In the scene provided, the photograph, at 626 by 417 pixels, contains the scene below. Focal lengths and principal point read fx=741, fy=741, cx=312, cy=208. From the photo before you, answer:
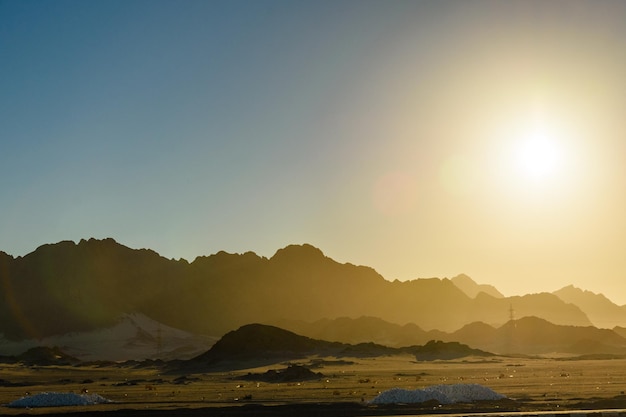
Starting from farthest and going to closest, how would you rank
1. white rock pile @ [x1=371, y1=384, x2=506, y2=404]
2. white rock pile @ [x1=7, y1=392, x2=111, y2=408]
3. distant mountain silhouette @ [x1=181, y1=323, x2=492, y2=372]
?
distant mountain silhouette @ [x1=181, y1=323, x2=492, y2=372] < white rock pile @ [x1=7, y1=392, x2=111, y2=408] < white rock pile @ [x1=371, y1=384, x2=506, y2=404]

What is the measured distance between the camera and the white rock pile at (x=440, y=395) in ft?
200

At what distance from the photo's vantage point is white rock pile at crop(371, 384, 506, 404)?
6088 centimetres

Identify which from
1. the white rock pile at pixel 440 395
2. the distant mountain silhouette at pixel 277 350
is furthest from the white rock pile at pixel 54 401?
A: the distant mountain silhouette at pixel 277 350

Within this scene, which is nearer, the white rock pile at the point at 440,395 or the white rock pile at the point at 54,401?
the white rock pile at the point at 440,395

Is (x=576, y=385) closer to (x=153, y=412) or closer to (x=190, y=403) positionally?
(x=190, y=403)

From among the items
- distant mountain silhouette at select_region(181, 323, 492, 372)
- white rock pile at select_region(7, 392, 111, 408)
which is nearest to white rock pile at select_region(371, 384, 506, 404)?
white rock pile at select_region(7, 392, 111, 408)

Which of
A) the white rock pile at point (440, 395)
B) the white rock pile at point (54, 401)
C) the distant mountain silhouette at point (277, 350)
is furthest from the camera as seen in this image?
the distant mountain silhouette at point (277, 350)

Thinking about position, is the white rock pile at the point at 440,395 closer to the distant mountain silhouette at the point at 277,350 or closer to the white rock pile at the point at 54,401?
the white rock pile at the point at 54,401

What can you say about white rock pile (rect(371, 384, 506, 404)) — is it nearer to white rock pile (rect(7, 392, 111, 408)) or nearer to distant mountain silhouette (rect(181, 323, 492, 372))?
white rock pile (rect(7, 392, 111, 408))

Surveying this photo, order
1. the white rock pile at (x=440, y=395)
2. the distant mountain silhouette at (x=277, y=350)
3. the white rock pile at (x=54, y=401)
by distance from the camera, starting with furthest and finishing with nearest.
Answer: the distant mountain silhouette at (x=277, y=350) → the white rock pile at (x=54, y=401) → the white rock pile at (x=440, y=395)

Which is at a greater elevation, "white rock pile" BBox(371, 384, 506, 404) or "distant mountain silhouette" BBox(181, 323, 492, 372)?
"distant mountain silhouette" BBox(181, 323, 492, 372)

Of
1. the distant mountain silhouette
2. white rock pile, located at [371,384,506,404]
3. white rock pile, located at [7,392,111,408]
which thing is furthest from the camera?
the distant mountain silhouette

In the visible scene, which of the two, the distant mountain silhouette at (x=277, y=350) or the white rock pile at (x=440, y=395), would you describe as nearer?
the white rock pile at (x=440, y=395)

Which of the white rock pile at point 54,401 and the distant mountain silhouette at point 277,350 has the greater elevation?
the distant mountain silhouette at point 277,350
